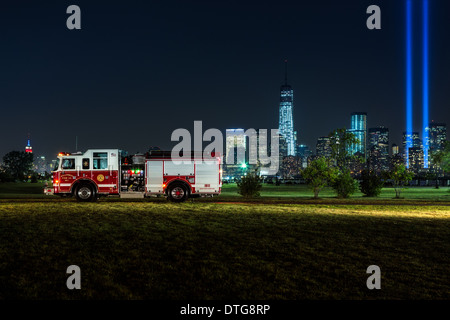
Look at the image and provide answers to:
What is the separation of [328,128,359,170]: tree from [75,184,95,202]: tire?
20429 millimetres

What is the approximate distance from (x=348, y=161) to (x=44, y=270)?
31.7 metres

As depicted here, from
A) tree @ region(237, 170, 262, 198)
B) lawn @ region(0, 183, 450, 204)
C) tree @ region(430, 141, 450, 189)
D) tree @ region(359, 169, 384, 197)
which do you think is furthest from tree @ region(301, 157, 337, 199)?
tree @ region(430, 141, 450, 189)

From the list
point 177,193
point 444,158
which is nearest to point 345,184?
point 177,193

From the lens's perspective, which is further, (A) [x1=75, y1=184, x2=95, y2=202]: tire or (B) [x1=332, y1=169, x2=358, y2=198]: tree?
(B) [x1=332, y1=169, x2=358, y2=198]: tree

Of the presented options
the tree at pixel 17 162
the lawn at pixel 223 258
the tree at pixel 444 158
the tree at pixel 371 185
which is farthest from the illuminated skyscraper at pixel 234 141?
the lawn at pixel 223 258

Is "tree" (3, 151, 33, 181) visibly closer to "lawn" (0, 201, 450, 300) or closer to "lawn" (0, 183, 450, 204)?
"lawn" (0, 183, 450, 204)

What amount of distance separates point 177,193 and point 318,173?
13394mm

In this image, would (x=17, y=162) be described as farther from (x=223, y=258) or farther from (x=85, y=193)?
(x=223, y=258)

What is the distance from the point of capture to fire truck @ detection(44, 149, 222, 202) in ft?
87.5

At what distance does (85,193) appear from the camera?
2678cm

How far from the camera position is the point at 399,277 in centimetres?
904

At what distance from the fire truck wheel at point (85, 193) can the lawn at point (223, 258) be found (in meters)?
9.02
